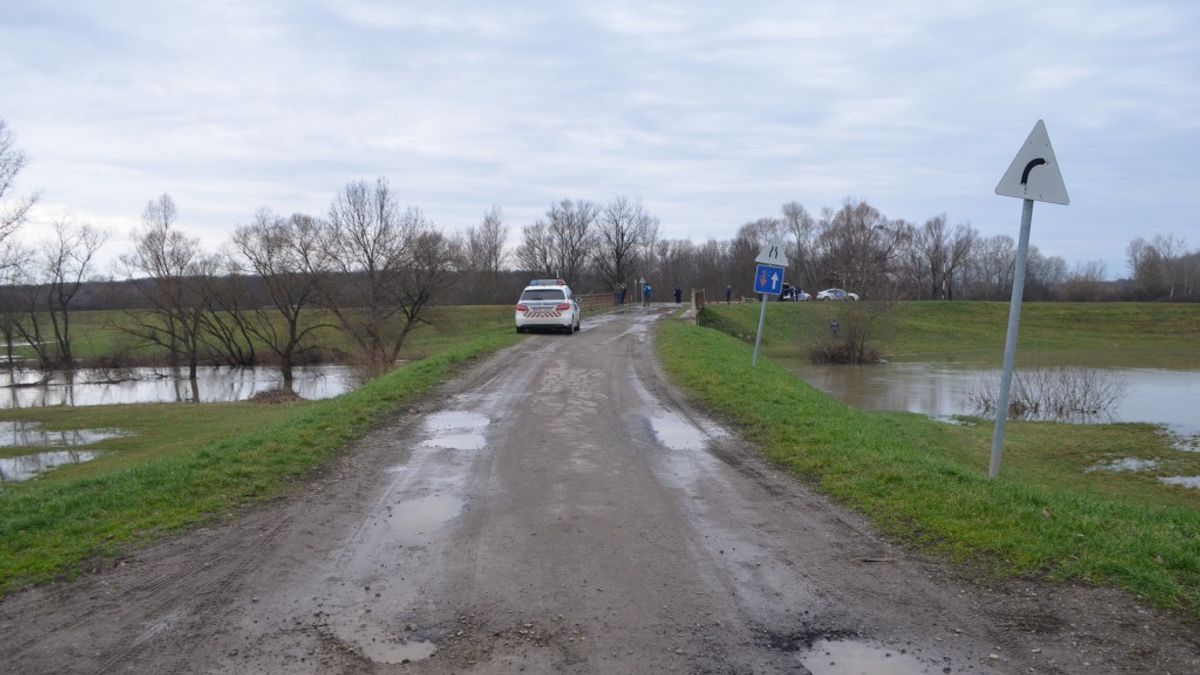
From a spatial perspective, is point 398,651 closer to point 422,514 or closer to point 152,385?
point 422,514

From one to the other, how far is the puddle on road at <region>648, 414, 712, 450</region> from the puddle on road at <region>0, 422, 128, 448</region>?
69.1 feet

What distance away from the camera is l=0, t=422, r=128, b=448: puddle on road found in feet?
82.8

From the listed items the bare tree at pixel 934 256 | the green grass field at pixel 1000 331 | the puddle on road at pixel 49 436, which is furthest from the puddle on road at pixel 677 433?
the bare tree at pixel 934 256

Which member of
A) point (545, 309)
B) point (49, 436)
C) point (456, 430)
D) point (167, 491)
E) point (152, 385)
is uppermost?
point (545, 309)

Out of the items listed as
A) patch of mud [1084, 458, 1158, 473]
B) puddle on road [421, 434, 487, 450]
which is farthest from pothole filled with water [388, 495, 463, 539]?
patch of mud [1084, 458, 1158, 473]

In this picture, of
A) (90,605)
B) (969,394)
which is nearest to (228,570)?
(90,605)

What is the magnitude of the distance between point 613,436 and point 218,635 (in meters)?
6.52

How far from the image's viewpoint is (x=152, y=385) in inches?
2112

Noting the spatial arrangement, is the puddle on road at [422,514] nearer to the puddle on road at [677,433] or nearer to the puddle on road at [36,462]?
the puddle on road at [677,433]

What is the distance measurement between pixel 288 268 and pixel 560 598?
6076cm

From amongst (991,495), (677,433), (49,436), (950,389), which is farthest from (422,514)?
(950,389)

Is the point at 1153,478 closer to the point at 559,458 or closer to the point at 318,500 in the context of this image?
the point at 559,458

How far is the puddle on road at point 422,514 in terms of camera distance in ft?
21.4

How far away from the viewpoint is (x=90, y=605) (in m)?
4.93
